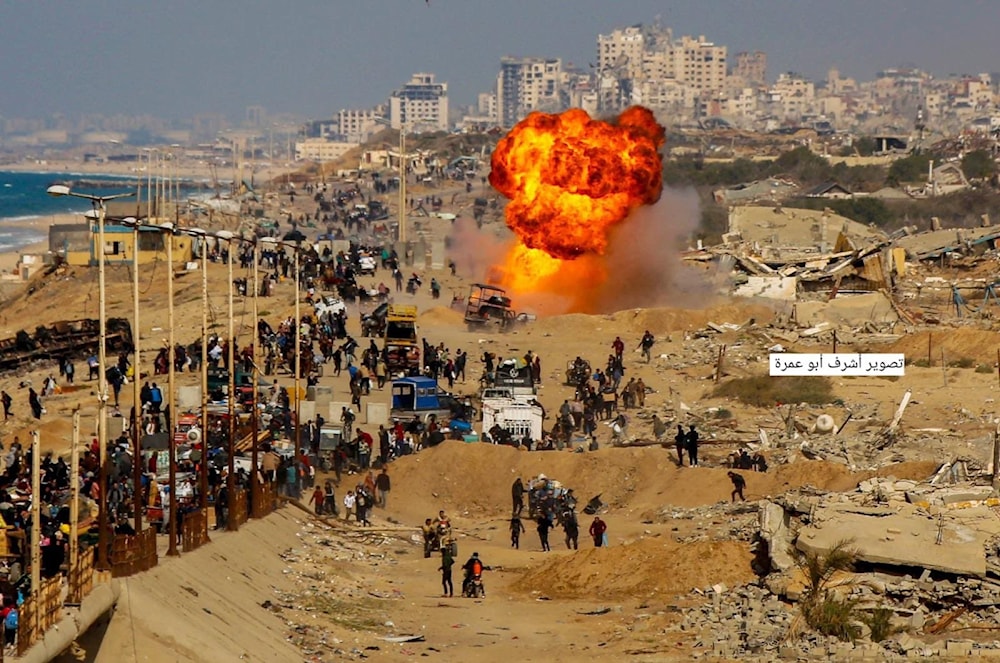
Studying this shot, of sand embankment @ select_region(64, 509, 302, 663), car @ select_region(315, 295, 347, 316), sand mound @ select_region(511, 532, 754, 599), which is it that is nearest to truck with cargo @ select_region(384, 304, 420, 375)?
car @ select_region(315, 295, 347, 316)

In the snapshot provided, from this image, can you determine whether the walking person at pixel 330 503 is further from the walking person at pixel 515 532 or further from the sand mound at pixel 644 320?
the sand mound at pixel 644 320

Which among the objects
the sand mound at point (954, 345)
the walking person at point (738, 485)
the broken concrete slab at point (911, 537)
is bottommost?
the walking person at point (738, 485)

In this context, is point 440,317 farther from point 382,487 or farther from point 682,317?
point 382,487

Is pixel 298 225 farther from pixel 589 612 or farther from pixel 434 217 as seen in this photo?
pixel 589 612

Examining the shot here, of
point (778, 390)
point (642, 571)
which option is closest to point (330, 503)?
point (642, 571)

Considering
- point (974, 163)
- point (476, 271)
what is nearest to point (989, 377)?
point (476, 271)

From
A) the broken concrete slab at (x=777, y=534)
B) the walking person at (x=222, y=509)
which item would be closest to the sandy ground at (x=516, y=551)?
the walking person at (x=222, y=509)
